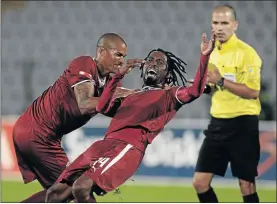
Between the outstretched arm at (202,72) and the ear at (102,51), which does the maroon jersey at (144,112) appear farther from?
the ear at (102,51)

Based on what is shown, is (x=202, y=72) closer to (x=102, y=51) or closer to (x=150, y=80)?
(x=150, y=80)

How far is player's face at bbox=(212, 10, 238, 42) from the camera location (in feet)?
23.2

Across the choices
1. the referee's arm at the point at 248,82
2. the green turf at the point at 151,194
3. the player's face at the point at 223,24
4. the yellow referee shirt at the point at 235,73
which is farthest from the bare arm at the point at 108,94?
the green turf at the point at 151,194

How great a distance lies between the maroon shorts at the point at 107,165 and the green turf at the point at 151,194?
3.42m

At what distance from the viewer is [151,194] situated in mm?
10062

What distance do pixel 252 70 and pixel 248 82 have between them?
→ 123 mm

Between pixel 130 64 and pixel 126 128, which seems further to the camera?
pixel 126 128

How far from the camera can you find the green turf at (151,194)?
374 inches

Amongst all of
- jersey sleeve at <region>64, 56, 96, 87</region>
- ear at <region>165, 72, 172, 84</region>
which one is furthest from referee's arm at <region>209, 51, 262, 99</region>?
jersey sleeve at <region>64, 56, 96, 87</region>

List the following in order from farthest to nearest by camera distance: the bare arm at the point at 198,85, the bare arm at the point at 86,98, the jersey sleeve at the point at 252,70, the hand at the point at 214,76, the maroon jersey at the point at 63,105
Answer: the jersey sleeve at the point at 252,70
the hand at the point at 214,76
the maroon jersey at the point at 63,105
the bare arm at the point at 86,98
the bare arm at the point at 198,85

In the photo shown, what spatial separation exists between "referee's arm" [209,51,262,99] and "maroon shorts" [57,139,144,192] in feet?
5.29

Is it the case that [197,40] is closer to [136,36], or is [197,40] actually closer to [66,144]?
[136,36]

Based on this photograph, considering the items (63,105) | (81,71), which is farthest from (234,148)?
(81,71)

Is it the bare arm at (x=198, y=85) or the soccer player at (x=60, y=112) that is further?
the soccer player at (x=60, y=112)
